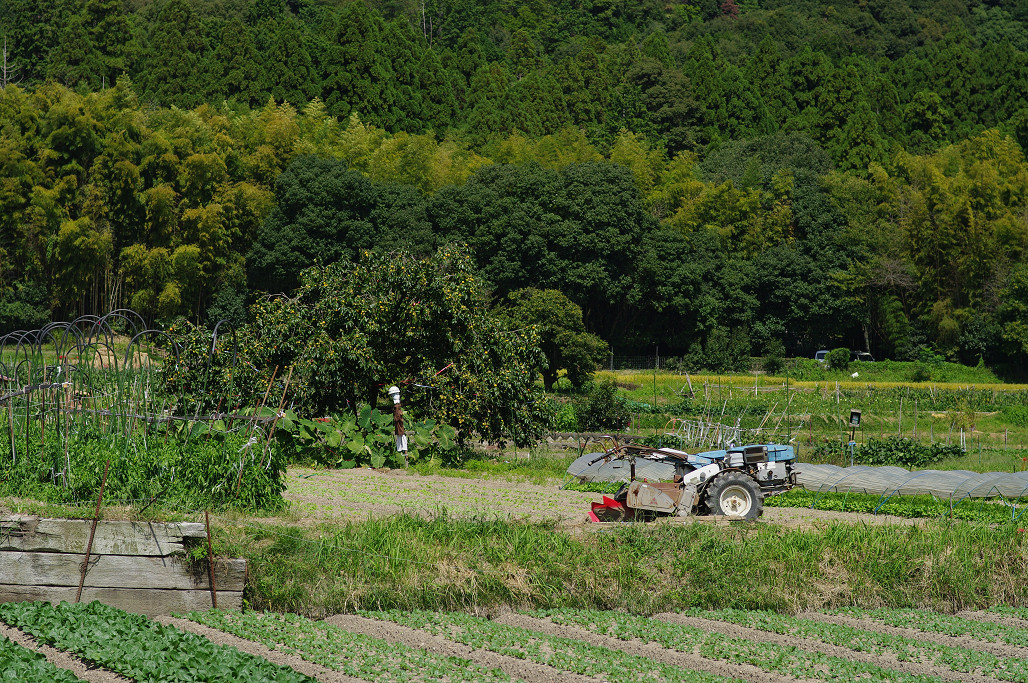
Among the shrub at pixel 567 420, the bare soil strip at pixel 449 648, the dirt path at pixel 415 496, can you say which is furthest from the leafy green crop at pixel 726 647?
the shrub at pixel 567 420

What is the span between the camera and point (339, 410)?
19891 millimetres

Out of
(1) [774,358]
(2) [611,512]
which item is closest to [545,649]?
(2) [611,512]

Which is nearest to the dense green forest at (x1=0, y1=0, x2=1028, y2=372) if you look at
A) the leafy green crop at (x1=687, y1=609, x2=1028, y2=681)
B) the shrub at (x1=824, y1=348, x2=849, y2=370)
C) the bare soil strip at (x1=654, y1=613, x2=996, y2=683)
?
the shrub at (x1=824, y1=348, x2=849, y2=370)

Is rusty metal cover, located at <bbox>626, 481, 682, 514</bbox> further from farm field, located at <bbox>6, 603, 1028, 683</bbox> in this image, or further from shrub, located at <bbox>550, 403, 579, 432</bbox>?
shrub, located at <bbox>550, 403, 579, 432</bbox>

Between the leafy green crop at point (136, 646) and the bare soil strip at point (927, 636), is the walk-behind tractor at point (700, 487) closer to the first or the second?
the bare soil strip at point (927, 636)

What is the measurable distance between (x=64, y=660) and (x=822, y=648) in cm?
681

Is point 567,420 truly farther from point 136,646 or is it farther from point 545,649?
point 136,646

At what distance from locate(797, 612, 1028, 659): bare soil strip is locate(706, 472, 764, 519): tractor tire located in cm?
302

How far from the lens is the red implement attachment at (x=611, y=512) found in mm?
14172

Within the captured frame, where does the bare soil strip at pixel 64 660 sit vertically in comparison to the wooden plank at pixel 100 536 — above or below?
below

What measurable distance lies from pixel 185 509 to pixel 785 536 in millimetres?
6779

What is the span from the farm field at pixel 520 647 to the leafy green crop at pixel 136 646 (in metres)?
0.01

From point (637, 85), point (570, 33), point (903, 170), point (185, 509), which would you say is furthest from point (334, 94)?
point (185, 509)

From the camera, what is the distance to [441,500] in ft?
50.8
